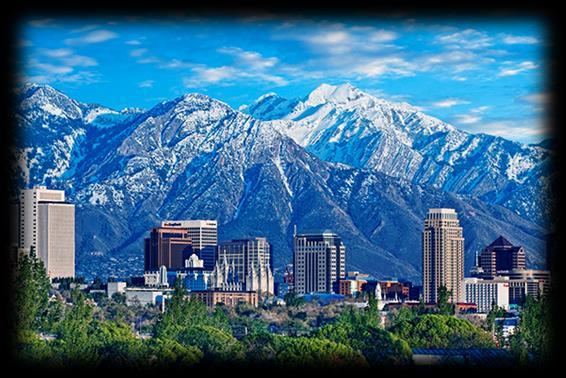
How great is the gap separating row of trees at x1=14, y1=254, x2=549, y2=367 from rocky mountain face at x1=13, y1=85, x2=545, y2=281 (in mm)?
77260

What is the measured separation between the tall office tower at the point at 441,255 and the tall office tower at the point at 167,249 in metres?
19.5

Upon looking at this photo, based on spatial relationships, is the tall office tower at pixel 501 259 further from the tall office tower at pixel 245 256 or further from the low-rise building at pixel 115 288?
the low-rise building at pixel 115 288

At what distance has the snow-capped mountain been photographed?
166m

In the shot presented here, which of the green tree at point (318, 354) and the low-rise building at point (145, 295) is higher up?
the low-rise building at point (145, 295)

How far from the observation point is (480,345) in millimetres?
39375

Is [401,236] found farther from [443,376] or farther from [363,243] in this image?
[443,376]

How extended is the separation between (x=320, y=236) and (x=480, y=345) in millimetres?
73168

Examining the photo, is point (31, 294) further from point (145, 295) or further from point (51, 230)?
point (51, 230)

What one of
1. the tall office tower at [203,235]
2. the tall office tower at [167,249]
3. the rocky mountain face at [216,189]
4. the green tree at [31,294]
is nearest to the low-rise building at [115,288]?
the tall office tower at [167,249]

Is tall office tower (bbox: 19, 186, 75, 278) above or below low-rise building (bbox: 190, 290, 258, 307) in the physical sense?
above

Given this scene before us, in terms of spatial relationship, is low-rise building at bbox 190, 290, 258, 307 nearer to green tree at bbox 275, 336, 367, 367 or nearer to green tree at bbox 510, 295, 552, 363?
green tree at bbox 510, 295, 552, 363

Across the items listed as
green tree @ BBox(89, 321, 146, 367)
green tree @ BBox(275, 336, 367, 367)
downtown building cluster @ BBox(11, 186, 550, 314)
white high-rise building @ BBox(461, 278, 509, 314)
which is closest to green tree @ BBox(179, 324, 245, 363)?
green tree @ BBox(275, 336, 367, 367)

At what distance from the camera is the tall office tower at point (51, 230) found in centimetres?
9875

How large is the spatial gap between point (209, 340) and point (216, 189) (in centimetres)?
10389
